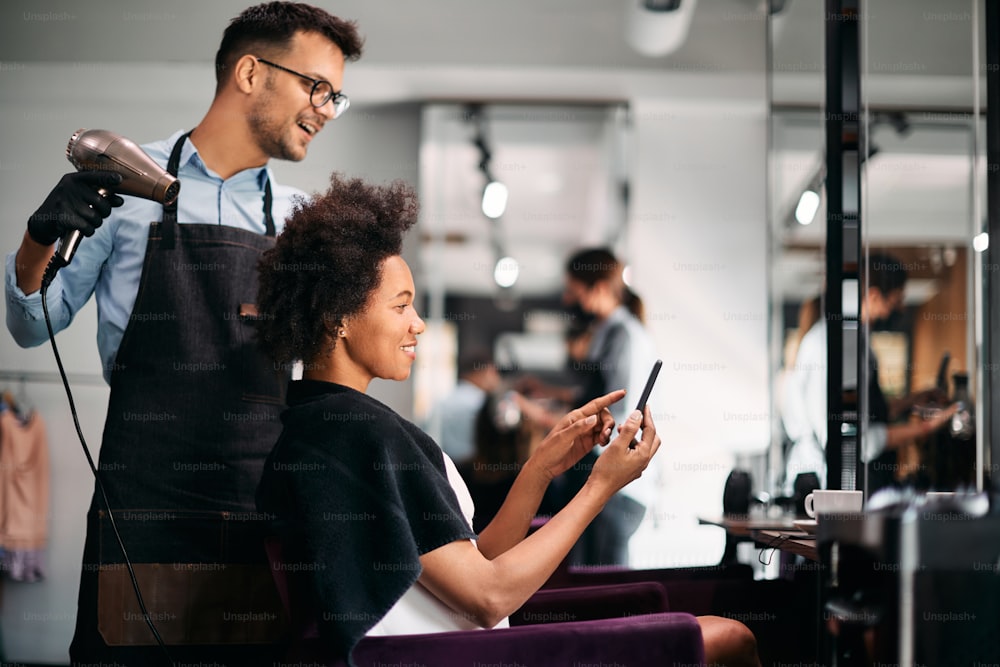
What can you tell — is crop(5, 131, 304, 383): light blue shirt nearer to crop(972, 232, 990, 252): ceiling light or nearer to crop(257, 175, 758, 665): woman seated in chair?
crop(257, 175, 758, 665): woman seated in chair

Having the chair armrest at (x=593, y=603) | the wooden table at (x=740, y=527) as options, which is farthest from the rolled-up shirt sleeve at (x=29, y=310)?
the wooden table at (x=740, y=527)

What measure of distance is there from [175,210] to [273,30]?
2.00ft

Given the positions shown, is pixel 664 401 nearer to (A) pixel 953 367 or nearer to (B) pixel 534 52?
(A) pixel 953 367

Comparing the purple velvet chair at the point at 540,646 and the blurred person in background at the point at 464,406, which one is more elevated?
the blurred person in background at the point at 464,406

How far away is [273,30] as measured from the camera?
8.63 ft

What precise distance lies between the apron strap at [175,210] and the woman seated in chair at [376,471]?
23.5 inches

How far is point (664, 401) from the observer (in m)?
4.45

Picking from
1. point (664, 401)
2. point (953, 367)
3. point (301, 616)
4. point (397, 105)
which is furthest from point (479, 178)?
point (301, 616)

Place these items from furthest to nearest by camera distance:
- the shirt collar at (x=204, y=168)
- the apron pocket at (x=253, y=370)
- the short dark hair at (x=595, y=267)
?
the short dark hair at (x=595, y=267)
the shirt collar at (x=204, y=168)
the apron pocket at (x=253, y=370)

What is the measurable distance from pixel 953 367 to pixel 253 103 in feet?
9.67

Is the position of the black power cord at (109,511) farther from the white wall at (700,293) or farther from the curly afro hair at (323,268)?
the white wall at (700,293)

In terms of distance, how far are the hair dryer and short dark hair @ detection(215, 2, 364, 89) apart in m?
0.51

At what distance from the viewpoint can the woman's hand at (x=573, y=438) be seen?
192cm

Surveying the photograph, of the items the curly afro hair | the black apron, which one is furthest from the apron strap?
the curly afro hair
